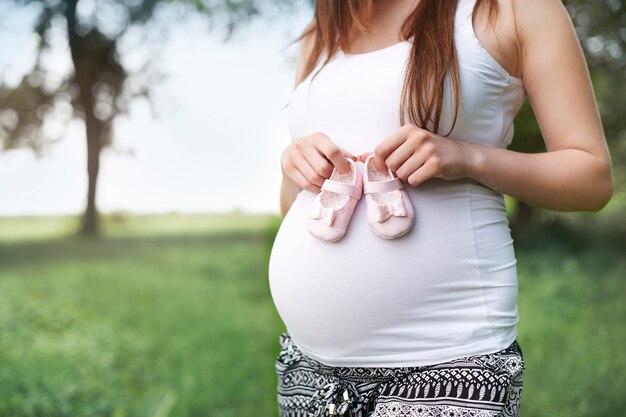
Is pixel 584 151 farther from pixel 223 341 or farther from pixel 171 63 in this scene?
pixel 171 63

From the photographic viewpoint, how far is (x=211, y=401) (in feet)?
9.77

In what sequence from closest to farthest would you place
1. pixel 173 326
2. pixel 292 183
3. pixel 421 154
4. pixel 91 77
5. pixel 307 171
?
1. pixel 421 154
2. pixel 307 171
3. pixel 292 183
4. pixel 173 326
5. pixel 91 77

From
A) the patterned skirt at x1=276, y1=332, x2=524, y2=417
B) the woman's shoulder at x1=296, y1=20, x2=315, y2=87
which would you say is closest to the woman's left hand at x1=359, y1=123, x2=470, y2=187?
the patterned skirt at x1=276, y1=332, x2=524, y2=417

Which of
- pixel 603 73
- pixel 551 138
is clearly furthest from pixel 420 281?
pixel 603 73

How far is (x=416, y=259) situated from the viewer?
854 millimetres

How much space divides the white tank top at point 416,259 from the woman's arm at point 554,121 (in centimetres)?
4

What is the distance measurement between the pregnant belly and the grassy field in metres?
2.02

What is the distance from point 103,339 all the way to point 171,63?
145 centimetres

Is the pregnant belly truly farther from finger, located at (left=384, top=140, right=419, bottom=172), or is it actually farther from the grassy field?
the grassy field

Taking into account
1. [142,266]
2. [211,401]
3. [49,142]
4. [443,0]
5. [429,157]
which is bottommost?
[211,401]

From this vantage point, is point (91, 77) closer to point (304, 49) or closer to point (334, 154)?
point (304, 49)

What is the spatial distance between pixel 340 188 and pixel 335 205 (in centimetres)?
3

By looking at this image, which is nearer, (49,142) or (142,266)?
(49,142)

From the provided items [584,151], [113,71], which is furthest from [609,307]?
[584,151]
